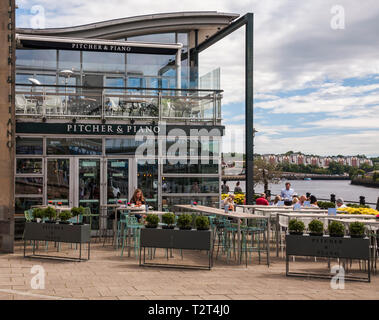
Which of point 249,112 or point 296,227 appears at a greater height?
point 249,112

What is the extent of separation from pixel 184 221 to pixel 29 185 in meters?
6.87

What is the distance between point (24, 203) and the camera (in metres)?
15.5

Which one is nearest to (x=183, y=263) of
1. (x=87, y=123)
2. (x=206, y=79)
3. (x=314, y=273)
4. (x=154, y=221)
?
(x=154, y=221)

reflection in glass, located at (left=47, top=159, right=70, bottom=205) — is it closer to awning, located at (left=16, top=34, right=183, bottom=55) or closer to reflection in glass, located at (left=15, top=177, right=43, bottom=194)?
reflection in glass, located at (left=15, top=177, right=43, bottom=194)

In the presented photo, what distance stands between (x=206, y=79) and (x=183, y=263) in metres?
7.82

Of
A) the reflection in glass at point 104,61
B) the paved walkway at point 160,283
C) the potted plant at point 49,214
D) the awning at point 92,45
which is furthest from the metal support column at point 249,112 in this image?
the potted plant at point 49,214

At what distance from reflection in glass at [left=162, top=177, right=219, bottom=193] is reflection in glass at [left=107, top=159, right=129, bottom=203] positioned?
3.79ft

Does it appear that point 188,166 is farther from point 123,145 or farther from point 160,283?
point 160,283

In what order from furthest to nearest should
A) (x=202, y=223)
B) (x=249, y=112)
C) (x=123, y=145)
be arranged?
(x=249, y=112)
(x=123, y=145)
(x=202, y=223)

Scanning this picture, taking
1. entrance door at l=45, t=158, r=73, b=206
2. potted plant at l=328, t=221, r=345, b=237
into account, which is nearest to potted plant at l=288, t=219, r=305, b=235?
potted plant at l=328, t=221, r=345, b=237

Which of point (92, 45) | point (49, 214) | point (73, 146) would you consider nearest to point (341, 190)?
point (92, 45)

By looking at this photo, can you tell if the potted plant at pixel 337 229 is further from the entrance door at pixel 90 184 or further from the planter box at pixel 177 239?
the entrance door at pixel 90 184
